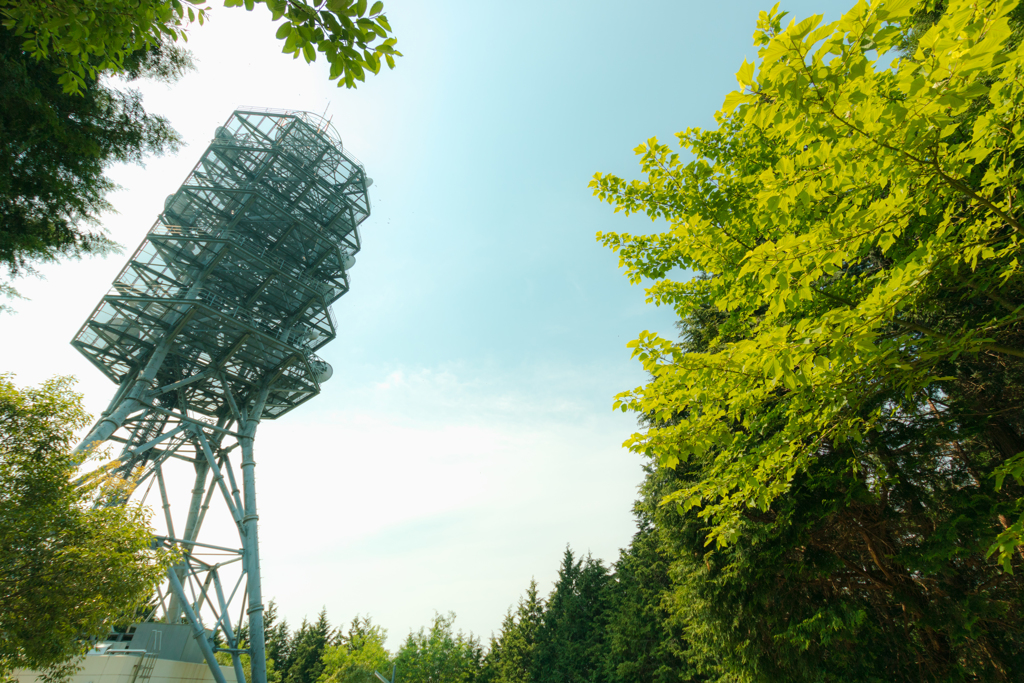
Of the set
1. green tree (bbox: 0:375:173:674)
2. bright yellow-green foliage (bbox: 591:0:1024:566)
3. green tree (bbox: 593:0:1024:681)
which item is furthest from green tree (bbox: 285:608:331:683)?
bright yellow-green foliage (bbox: 591:0:1024:566)

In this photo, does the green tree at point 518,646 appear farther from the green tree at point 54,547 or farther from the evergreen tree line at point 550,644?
the green tree at point 54,547

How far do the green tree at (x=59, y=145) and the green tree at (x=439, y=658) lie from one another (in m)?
40.3

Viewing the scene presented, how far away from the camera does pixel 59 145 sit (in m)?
6.89

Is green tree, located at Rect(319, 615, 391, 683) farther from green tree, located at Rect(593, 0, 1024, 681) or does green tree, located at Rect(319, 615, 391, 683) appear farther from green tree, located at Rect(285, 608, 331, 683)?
green tree, located at Rect(593, 0, 1024, 681)

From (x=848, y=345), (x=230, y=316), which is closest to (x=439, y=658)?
(x=230, y=316)

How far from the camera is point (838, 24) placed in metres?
2.73

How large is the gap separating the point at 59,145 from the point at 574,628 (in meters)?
35.8

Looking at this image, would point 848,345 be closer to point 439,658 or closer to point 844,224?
point 844,224

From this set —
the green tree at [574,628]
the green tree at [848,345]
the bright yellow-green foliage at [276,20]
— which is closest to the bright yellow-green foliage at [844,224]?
the green tree at [848,345]

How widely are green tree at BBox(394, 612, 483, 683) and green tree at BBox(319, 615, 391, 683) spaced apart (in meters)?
1.68

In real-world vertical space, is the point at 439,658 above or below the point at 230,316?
below

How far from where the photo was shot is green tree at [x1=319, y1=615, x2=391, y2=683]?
32125 mm

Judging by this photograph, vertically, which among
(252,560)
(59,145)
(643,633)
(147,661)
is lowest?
(147,661)

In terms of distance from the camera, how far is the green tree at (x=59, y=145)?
6.15 metres
